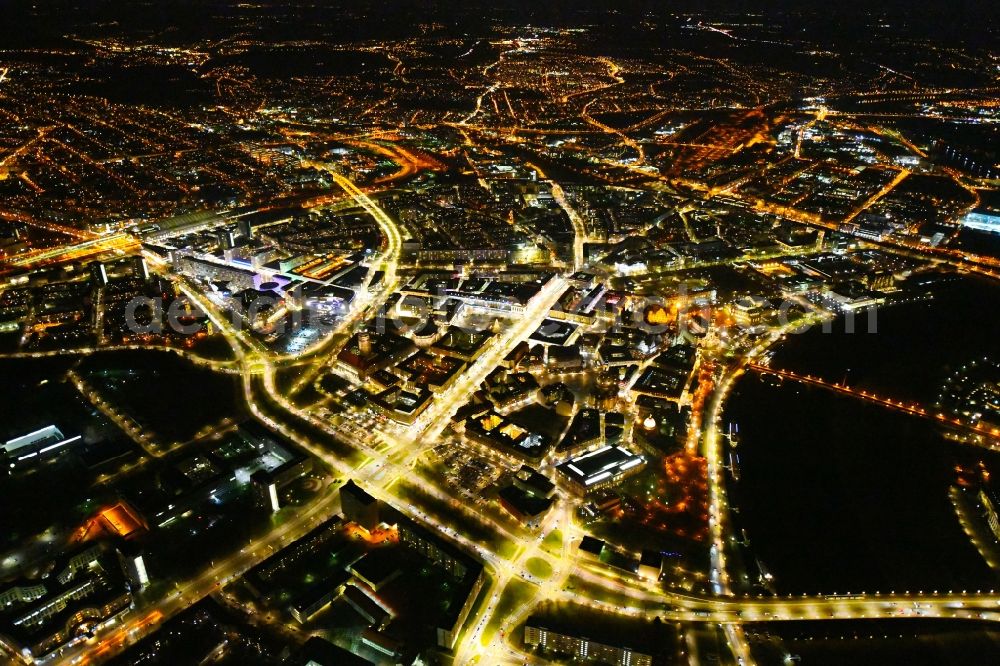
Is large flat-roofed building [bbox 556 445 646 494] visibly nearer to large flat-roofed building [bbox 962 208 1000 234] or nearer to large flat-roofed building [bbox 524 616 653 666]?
large flat-roofed building [bbox 524 616 653 666]

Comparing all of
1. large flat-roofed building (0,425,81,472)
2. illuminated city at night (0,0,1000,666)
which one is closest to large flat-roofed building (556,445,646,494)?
illuminated city at night (0,0,1000,666)

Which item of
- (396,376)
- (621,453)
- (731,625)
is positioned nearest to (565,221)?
(396,376)

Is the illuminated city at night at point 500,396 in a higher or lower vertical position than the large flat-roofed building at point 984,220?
lower

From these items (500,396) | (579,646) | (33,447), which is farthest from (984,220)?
(33,447)

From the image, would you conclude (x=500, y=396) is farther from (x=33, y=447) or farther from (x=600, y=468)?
(x=33, y=447)

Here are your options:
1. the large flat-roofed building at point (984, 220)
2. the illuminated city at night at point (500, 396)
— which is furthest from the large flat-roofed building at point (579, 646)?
the large flat-roofed building at point (984, 220)

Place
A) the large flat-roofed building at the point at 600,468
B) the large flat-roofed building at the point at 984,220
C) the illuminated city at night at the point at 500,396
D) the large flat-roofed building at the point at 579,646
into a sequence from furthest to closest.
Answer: the large flat-roofed building at the point at 984,220 < the large flat-roofed building at the point at 600,468 < the illuminated city at night at the point at 500,396 < the large flat-roofed building at the point at 579,646

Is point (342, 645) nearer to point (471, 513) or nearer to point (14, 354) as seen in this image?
point (471, 513)

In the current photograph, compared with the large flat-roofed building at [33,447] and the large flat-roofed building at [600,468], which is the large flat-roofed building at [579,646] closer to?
the large flat-roofed building at [600,468]
